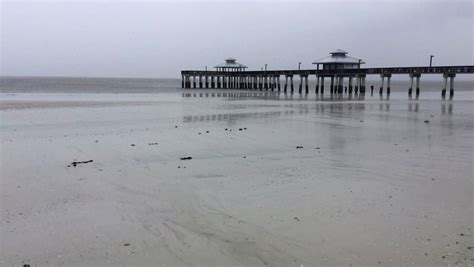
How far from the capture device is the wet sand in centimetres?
521

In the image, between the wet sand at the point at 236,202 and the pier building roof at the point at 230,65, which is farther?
the pier building roof at the point at 230,65

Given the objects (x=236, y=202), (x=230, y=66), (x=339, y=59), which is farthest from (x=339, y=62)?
(x=236, y=202)

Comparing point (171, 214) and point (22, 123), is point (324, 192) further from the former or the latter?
point (22, 123)

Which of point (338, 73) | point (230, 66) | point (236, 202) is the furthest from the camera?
point (230, 66)

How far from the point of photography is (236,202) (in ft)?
24.0

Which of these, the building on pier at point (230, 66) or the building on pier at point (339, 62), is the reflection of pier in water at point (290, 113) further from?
the building on pier at point (230, 66)

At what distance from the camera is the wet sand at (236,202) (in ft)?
17.1

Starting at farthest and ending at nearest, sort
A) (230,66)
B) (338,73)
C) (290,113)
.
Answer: (230,66) < (338,73) < (290,113)

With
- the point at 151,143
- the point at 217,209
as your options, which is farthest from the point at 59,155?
the point at 217,209

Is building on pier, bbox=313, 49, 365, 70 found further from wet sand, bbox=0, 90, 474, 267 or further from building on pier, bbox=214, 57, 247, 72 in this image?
wet sand, bbox=0, 90, 474, 267

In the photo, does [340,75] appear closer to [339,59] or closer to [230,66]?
[339,59]

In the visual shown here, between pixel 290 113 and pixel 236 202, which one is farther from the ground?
pixel 236 202

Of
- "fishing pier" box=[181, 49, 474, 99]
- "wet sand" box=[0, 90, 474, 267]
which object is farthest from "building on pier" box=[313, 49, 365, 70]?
"wet sand" box=[0, 90, 474, 267]

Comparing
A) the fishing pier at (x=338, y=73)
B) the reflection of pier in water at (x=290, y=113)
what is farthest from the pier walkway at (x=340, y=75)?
the reflection of pier in water at (x=290, y=113)
